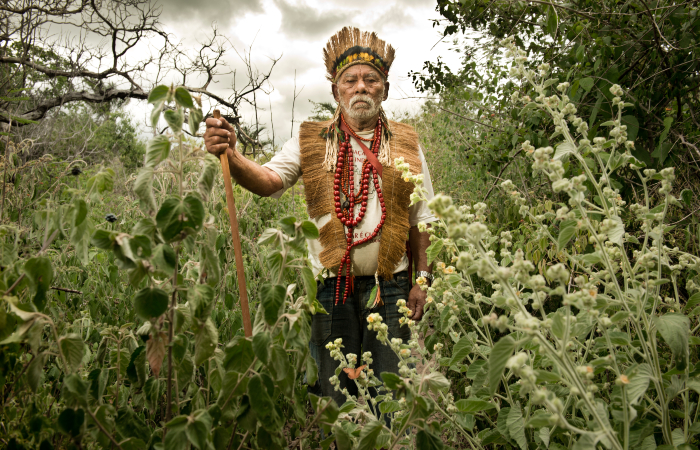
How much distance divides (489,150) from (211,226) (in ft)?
8.66

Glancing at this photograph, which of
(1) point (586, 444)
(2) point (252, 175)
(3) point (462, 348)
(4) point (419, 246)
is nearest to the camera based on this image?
(1) point (586, 444)

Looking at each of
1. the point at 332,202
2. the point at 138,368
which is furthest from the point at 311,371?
the point at 332,202

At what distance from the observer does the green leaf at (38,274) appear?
74 centimetres

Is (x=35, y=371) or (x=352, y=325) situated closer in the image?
(x=35, y=371)

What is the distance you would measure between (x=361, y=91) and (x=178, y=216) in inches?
71.2

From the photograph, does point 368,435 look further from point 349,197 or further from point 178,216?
point 349,197

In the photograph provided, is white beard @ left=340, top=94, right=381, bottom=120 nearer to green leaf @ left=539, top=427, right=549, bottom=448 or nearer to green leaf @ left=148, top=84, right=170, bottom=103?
green leaf @ left=148, top=84, right=170, bottom=103

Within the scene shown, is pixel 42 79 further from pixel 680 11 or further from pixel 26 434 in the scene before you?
pixel 680 11

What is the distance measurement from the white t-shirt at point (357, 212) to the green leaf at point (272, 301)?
143 cm

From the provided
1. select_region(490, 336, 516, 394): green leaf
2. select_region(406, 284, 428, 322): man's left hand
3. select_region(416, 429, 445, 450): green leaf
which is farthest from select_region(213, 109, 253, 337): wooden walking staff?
select_region(406, 284, 428, 322): man's left hand

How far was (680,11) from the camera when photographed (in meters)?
1.73

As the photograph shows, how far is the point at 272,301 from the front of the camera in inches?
30.1

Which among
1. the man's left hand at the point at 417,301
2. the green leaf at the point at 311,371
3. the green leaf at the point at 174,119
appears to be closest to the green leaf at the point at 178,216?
the green leaf at the point at 174,119

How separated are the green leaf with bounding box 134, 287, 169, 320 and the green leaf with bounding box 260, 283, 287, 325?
0.57 ft
